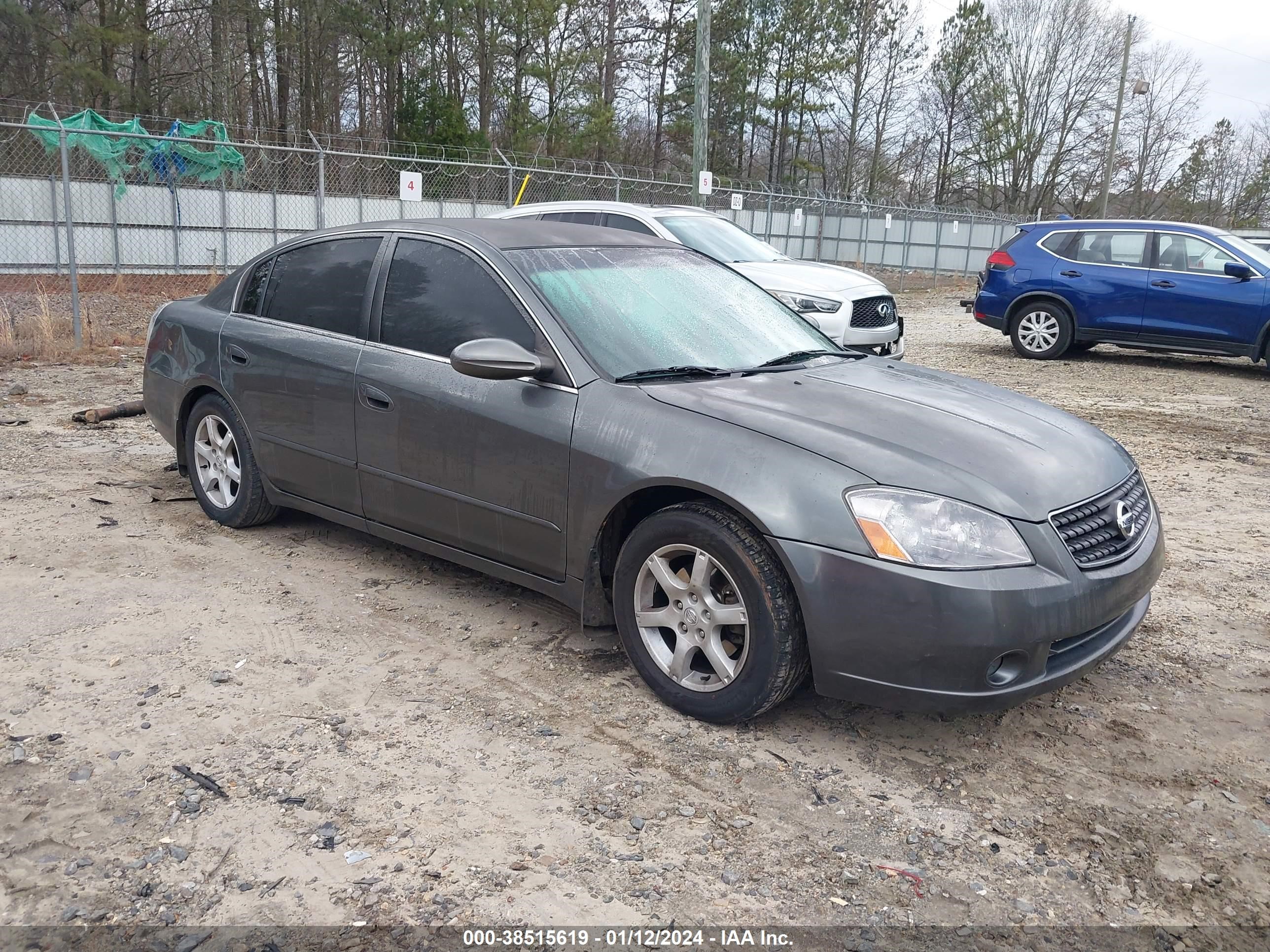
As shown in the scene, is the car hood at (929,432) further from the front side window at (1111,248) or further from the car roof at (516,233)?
the front side window at (1111,248)

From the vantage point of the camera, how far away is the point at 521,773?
3.08 metres

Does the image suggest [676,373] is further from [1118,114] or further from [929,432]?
[1118,114]

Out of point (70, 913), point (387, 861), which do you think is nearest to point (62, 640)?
point (70, 913)

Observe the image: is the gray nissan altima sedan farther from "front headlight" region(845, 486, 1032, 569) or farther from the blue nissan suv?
the blue nissan suv

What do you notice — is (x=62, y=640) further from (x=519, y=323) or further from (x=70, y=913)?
(x=519, y=323)

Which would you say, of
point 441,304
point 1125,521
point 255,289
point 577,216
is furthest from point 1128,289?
point 255,289

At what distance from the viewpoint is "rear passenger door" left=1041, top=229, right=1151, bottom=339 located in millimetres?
11836

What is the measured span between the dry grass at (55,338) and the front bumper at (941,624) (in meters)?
10.1

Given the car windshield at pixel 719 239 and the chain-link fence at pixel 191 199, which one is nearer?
the car windshield at pixel 719 239

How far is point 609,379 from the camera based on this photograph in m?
3.65

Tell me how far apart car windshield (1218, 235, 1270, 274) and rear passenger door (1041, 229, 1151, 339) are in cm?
84

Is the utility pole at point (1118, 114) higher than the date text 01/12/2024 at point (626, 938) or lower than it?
higher

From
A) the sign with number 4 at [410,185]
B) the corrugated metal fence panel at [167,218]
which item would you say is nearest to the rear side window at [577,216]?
the sign with number 4 at [410,185]

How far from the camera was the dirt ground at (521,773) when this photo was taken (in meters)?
2.53
